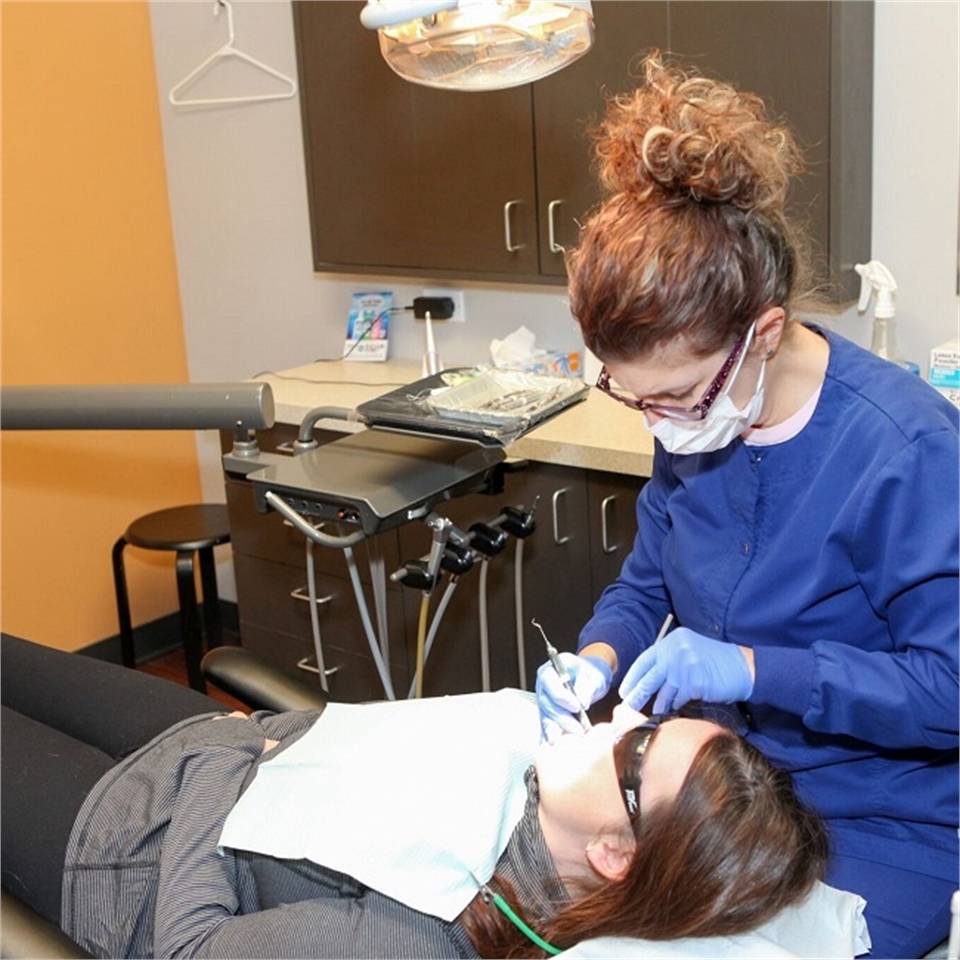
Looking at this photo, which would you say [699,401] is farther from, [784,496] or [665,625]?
[665,625]

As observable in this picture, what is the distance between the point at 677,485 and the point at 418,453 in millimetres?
506

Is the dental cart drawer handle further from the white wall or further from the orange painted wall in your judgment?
the orange painted wall

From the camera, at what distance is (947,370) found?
219cm

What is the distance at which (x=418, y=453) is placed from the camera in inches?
78.7

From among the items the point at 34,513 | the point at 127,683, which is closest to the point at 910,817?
the point at 127,683

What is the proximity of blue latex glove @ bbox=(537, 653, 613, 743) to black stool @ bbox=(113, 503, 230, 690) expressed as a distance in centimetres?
169

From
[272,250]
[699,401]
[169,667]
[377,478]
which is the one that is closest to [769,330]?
[699,401]

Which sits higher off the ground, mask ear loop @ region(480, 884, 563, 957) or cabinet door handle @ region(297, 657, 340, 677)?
mask ear loop @ region(480, 884, 563, 957)

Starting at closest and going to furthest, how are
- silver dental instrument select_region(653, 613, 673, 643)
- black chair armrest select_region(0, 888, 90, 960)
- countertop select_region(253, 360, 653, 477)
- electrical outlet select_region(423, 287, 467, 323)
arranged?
black chair armrest select_region(0, 888, 90, 960) → silver dental instrument select_region(653, 613, 673, 643) → countertop select_region(253, 360, 653, 477) → electrical outlet select_region(423, 287, 467, 323)

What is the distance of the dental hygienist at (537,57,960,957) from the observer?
1.32 meters

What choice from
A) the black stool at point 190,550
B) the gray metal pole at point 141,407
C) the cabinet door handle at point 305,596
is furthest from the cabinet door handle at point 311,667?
the gray metal pole at point 141,407

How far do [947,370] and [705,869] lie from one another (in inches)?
46.9

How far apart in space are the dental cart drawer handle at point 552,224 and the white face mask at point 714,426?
3.76ft

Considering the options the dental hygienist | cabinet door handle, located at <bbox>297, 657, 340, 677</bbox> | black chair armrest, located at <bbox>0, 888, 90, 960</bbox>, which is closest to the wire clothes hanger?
cabinet door handle, located at <bbox>297, 657, 340, 677</bbox>
